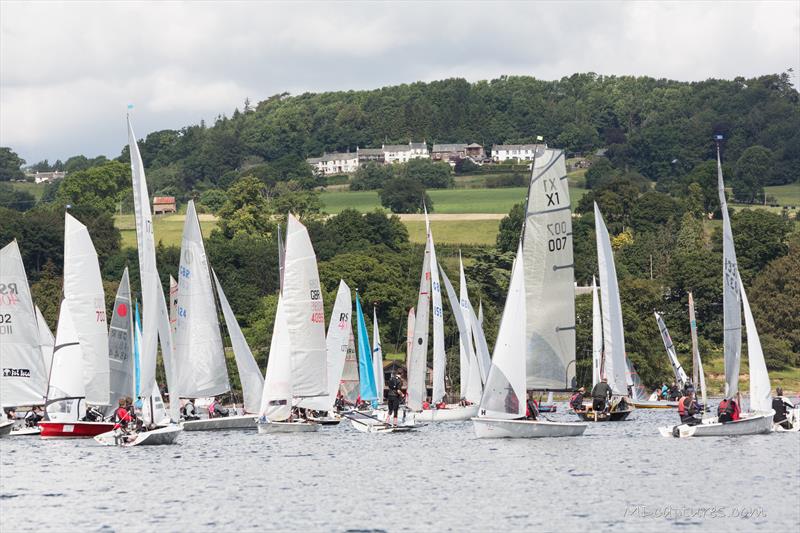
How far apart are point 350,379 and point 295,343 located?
53.0 feet

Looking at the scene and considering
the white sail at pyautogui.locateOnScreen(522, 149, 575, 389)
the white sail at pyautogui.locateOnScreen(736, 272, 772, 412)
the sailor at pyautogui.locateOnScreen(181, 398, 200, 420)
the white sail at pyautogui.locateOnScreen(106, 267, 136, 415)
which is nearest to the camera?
the white sail at pyautogui.locateOnScreen(522, 149, 575, 389)

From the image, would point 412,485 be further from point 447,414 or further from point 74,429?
point 447,414

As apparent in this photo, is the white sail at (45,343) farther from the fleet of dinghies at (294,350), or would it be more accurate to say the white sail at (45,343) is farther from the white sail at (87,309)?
the white sail at (87,309)

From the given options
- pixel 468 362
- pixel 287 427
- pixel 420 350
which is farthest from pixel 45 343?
pixel 468 362

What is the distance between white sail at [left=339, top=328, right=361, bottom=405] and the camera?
71.3 meters

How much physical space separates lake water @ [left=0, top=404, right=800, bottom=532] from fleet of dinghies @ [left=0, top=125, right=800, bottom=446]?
165 cm

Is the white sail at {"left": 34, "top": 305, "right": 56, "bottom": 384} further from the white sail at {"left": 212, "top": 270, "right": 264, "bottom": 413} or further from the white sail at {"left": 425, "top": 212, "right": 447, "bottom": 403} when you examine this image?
the white sail at {"left": 425, "top": 212, "right": 447, "bottom": 403}

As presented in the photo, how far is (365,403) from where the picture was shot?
231 ft

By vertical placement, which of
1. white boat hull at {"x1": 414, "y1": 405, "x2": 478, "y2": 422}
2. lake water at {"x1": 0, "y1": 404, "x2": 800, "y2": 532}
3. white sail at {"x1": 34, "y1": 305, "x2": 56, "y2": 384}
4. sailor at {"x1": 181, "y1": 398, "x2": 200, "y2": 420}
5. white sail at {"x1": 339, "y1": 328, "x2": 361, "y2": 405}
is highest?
white sail at {"x1": 34, "y1": 305, "x2": 56, "y2": 384}

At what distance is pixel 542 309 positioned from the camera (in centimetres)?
4572

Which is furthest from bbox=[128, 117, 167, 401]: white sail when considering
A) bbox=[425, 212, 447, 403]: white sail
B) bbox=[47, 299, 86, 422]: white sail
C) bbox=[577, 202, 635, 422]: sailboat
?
bbox=[577, 202, 635, 422]: sailboat

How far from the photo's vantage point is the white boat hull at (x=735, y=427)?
48031 mm

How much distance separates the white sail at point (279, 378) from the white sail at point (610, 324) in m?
13.8

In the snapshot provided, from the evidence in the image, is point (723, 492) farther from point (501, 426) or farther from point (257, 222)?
point (257, 222)
